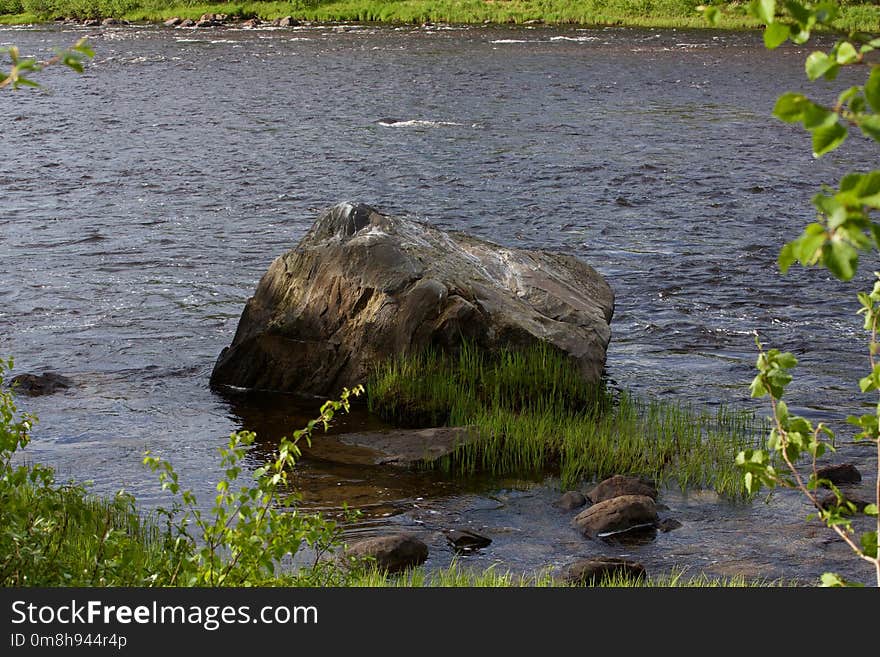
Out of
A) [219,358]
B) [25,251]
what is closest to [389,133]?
[25,251]

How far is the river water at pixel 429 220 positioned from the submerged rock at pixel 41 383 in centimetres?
19

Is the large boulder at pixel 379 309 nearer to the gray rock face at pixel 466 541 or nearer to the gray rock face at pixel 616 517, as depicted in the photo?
the gray rock face at pixel 616 517

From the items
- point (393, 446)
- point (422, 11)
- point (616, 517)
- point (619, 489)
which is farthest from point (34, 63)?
point (422, 11)

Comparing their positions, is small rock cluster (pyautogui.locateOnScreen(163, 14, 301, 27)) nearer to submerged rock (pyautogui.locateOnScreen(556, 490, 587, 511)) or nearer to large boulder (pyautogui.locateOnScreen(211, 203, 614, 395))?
large boulder (pyautogui.locateOnScreen(211, 203, 614, 395))

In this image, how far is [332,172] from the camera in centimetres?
2334

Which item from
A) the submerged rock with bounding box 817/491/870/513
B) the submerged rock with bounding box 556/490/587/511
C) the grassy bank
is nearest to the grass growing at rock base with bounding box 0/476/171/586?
the submerged rock with bounding box 556/490/587/511

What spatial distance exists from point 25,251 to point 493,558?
1232 cm

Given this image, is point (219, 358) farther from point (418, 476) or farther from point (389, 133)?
point (389, 133)

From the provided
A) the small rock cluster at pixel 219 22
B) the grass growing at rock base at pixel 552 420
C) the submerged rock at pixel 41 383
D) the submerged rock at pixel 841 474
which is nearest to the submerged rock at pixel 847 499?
the submerged rock at pixel 841 474

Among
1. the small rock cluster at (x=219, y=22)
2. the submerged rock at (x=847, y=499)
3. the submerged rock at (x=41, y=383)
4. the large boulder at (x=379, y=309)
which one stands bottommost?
the submerged rock at (x=847, y=499)

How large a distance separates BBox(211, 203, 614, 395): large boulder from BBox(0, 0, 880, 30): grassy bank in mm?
41457

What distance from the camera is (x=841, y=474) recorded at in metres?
9.05

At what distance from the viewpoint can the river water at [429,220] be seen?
29.8 ft

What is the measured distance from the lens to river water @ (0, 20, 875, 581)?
909 centimetres
